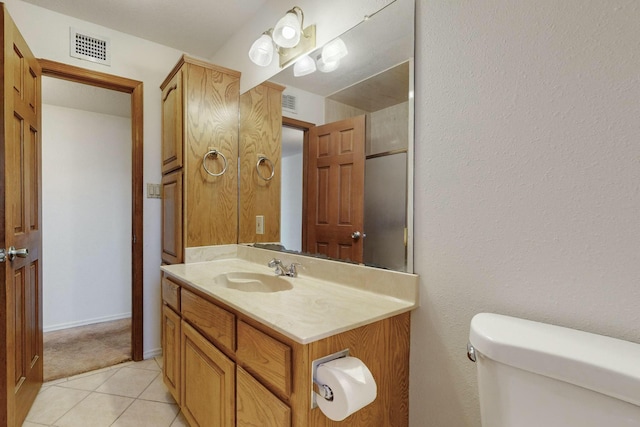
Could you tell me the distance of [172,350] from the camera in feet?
5.24

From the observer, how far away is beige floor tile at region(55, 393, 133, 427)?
1.60m

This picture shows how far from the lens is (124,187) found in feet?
10.5

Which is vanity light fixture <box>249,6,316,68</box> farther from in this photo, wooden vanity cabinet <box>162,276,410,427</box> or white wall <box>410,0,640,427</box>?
wooden vanity cabinet <box>162,276,410,427</box>

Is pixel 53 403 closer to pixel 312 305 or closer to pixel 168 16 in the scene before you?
pixel 312 305

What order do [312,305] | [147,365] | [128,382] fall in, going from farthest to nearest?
[147,365] → [128,382] → [312,305]

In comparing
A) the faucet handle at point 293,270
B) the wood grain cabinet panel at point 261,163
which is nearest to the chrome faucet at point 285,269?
the faucet handle at point 293,270

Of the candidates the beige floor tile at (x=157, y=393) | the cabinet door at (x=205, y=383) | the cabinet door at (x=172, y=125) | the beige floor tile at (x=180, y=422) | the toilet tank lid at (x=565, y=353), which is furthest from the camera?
the cabinet door at (x=172, y=125)

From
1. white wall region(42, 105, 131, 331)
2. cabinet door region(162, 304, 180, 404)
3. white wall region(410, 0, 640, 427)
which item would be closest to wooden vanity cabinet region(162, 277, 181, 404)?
cabinet door region(162, 304, 180, 404)

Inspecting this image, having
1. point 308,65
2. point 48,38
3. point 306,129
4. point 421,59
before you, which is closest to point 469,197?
point 421,59

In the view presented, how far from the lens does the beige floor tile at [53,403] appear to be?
5.36 feet

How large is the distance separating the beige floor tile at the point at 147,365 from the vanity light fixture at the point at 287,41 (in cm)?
214

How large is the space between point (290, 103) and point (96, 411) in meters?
2.00

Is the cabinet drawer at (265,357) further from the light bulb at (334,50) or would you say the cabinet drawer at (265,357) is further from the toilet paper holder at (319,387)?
the light bulb at (334,50)

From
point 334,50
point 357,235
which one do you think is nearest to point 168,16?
point 334,50
